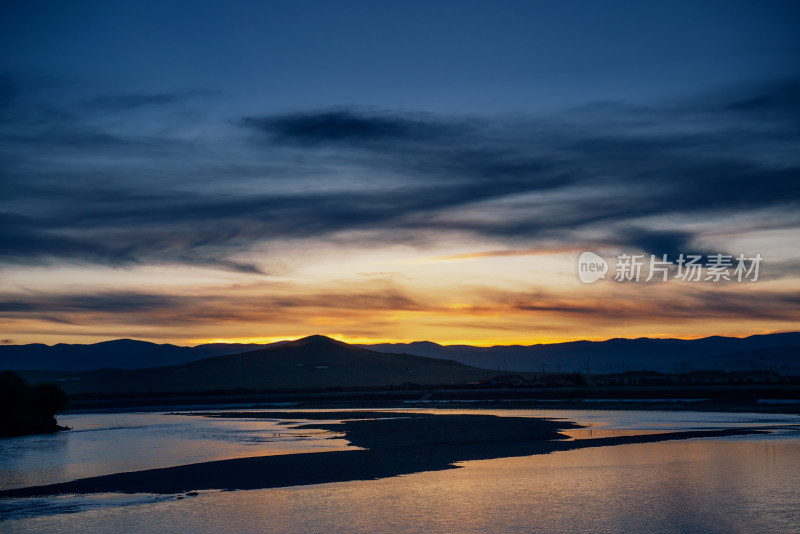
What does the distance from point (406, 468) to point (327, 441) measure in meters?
16.6

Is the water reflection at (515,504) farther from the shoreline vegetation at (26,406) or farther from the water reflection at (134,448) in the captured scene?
the shoreline vegetation at (26,406)

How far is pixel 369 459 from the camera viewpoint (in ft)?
130

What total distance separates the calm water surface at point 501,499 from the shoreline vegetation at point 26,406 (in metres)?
27.1

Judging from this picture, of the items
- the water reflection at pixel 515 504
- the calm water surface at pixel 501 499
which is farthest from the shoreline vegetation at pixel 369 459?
the water reflection at pixel 515 504

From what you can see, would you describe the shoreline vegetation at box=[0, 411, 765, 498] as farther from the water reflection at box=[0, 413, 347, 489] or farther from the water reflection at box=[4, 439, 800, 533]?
the water reflection at box=[4, 439, 800, 533]

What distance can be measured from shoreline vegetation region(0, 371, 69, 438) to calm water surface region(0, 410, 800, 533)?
88.9 ft

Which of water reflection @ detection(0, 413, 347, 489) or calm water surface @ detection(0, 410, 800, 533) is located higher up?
calm water surface @ detection(0, 410, 800, 533)

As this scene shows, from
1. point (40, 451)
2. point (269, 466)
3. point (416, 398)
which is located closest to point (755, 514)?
point (269, 466)

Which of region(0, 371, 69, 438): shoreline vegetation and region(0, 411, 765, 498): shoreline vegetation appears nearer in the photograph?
region(0, 411, 765, 498): shoreline vegetation

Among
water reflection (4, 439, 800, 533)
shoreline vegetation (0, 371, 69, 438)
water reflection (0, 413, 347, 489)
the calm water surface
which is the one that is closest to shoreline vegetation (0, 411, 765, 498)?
the calm water surface

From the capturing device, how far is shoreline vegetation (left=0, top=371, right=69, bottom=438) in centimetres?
6688

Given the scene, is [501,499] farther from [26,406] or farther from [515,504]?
[26,406]

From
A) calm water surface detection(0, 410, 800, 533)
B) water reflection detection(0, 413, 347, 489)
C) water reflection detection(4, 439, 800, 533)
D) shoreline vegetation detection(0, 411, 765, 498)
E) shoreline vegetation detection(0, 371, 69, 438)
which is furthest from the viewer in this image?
shoreline vegetation detection(0, 371, 69, 438)

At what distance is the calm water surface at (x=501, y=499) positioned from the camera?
23500 mm
